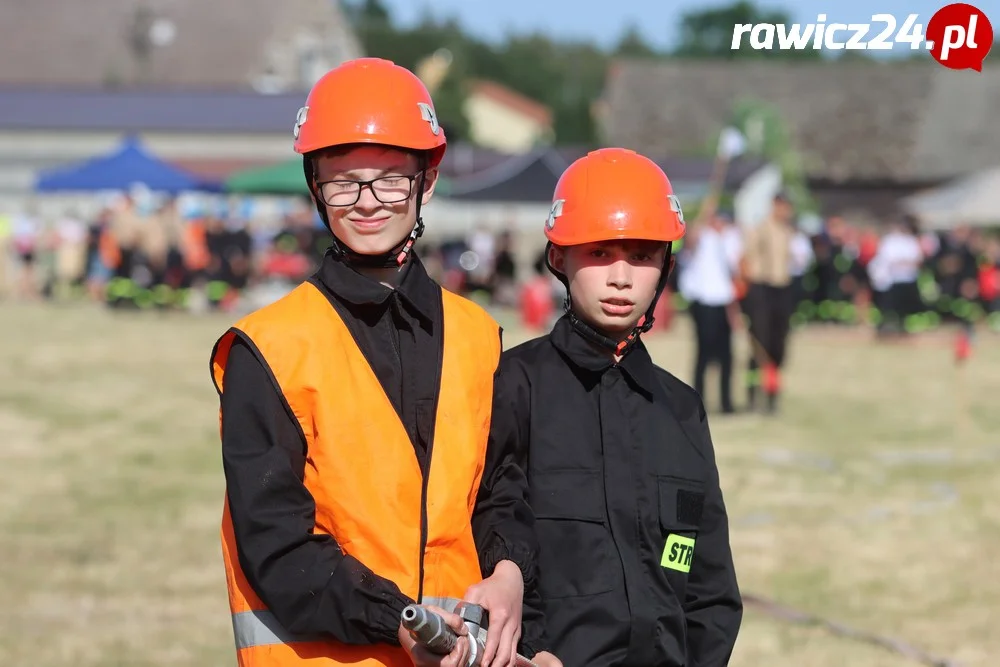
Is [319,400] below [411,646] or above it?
above

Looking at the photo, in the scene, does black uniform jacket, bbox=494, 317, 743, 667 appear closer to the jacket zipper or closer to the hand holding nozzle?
the jacket zipper

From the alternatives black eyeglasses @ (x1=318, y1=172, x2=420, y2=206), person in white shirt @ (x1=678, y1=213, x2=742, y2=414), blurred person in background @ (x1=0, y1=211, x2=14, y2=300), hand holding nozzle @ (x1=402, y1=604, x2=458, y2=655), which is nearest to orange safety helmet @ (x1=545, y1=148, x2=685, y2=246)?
black eyeglasses @ (x1=318, y1=172, x2=420, y2=206)

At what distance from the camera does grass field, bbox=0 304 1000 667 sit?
6828mm

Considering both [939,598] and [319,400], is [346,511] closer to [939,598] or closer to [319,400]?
[319,400]

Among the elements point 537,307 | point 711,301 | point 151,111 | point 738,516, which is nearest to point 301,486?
point 738,516

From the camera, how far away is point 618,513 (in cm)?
331

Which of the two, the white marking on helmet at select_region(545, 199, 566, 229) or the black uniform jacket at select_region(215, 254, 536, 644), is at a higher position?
the white marking on helmet at select_region(545, 199, 566, 229)

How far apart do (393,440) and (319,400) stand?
161 millimetres

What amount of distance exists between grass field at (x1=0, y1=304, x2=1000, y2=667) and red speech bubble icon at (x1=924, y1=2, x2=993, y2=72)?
2.60 metres

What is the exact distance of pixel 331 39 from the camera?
203ft

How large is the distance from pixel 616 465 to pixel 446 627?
0.69 meters

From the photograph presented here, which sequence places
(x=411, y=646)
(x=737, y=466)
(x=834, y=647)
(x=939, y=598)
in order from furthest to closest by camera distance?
(x=737, y=466) → (x=939, y=598) → (x=834, y=647) → (x=411, y=646)

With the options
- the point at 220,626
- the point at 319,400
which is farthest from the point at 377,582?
the point at 220,626

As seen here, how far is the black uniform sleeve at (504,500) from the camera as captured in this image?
311cm
